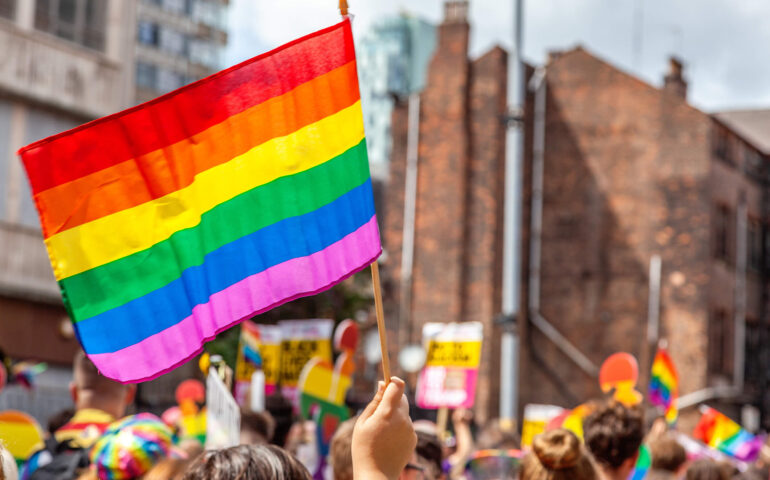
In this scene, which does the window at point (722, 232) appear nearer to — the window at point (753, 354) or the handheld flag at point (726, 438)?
the window at point (753, 354)

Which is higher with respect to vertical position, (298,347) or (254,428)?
(254,428)

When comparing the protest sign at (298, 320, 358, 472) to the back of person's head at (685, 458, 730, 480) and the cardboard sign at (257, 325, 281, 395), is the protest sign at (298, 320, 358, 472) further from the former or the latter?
the cardboard sign at (257, 325, 281, 395)

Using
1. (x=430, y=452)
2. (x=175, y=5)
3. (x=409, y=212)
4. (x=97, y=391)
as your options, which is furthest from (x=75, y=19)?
→ (x=175, y=5)

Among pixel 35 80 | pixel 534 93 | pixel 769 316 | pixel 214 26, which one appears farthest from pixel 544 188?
pixel 214 26

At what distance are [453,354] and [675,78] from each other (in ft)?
90.4

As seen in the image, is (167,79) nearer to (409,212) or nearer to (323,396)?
(409,212)

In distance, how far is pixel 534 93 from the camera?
34156 mm

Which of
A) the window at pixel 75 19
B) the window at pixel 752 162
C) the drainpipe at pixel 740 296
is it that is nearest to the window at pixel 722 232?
the drainpipe at pixel 740 296

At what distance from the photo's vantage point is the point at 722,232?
33.9m

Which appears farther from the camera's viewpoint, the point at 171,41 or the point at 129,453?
the point at 171,41

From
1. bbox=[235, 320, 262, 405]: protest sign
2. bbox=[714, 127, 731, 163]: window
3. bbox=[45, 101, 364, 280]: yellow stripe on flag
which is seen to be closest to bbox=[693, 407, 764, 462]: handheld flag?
bbox=[235, 320, 262, 405]: protest sign

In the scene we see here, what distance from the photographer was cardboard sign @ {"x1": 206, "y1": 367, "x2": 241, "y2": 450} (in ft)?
19.6

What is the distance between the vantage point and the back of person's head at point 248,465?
10.2ft

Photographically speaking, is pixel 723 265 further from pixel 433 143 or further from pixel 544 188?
pixel 433 143
